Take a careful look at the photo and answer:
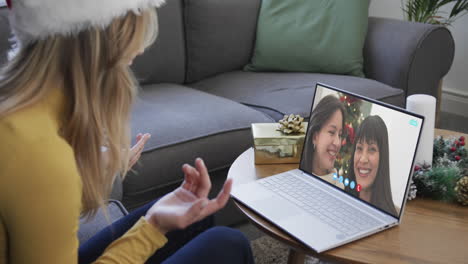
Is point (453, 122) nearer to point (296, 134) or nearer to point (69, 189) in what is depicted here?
point (296, 134)

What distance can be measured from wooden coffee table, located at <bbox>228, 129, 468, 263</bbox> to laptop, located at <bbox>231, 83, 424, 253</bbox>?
16mm

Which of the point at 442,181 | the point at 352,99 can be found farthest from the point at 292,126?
the point at 442,181

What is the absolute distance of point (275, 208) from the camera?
1.10 meters

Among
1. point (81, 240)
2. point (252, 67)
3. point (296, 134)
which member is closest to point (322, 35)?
point (252, 67)

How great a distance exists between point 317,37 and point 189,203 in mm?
1551

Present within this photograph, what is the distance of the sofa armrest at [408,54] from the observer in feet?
7.16

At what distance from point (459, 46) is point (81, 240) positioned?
2.69m

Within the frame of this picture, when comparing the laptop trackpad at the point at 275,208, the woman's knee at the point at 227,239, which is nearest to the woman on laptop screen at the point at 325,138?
the laptop trackpad at the point at 275,208

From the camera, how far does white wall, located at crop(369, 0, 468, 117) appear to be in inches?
121

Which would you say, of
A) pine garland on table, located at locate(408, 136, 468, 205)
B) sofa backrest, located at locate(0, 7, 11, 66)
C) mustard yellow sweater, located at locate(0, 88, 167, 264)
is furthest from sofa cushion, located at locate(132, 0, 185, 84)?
mustard yellow sweater, located at locate(0, 88, 167, 264)

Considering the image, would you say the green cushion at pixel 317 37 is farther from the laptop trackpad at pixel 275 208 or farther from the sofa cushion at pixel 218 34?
the laptop trackpad at pixel 275 208

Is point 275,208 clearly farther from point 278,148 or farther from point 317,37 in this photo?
point 317,37

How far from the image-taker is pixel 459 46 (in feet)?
10.2

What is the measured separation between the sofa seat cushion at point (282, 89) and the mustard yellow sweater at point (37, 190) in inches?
48.4
